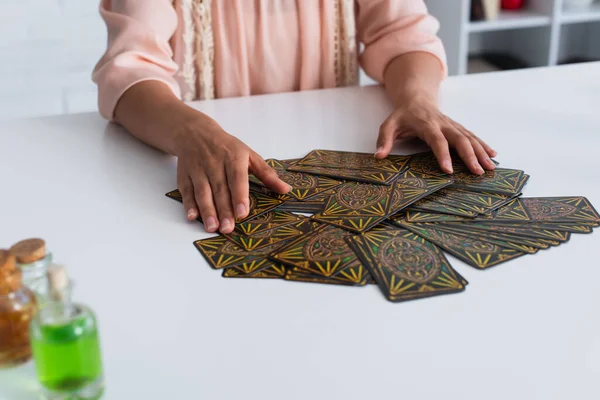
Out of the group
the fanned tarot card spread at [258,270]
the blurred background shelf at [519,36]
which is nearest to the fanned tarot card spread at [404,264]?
the fanned tarot card spread at [258,270]

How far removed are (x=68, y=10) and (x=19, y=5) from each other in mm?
188

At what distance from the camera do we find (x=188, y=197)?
3.86 feet

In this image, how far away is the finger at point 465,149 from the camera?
1.27m

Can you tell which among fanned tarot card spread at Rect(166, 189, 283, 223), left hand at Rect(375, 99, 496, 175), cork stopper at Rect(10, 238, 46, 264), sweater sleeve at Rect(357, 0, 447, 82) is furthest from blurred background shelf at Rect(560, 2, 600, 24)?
cork stopper at Rect(10, 238, 46, 264)

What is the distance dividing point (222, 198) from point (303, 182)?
0.52 ft

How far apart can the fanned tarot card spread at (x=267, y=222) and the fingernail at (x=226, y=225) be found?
12 mm

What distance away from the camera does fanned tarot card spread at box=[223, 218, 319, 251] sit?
1039 millimetres

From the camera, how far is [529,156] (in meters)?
1.36

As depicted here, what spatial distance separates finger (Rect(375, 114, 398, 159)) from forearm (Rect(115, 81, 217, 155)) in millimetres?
303

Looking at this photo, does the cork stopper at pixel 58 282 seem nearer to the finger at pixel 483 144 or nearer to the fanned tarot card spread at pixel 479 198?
the fanned tarot card spread at pixel 479 198

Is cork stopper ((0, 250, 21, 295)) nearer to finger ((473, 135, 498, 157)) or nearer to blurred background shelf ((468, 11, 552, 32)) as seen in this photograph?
finger ((473, 135, 498, 157))

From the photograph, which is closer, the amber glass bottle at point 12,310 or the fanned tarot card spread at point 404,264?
the amber glass bottle at point 12,310

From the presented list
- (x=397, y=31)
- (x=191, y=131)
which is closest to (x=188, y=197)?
(x=191, y=131)

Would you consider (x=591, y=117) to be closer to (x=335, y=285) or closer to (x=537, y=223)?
(x=537, y=223)
